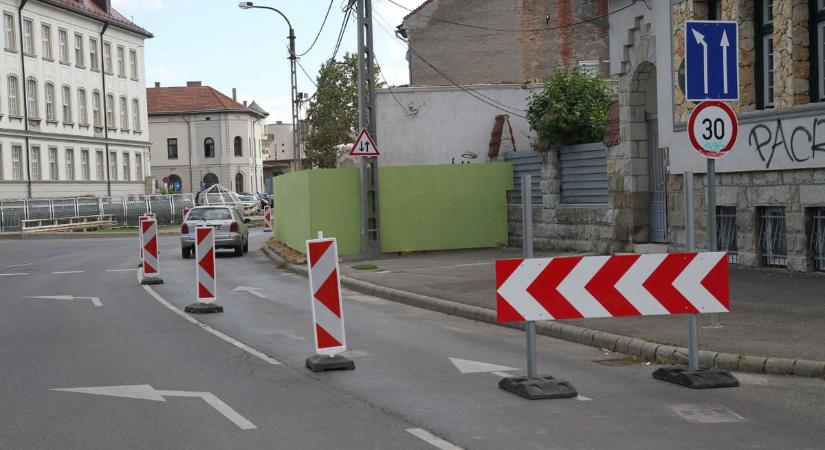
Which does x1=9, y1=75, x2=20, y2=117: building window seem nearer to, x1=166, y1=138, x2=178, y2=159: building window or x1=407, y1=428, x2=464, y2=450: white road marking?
x1=166, y1=138, x2=178, y2=159: building window

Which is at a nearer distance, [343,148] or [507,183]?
[507,183]

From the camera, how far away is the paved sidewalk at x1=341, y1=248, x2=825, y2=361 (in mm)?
10094

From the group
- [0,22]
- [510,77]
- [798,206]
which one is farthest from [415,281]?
[0,22]

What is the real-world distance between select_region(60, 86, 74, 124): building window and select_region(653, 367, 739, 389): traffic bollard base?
59.0 m

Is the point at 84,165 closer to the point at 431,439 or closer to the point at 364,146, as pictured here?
the point at 364,146

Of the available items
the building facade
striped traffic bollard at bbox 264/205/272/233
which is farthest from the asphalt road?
the building facade

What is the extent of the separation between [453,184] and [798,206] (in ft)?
35.6

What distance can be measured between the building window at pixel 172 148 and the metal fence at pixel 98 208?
37.0 m

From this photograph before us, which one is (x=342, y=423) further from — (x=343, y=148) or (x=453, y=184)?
(x=343, y=148)

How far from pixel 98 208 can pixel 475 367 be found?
4875 cm

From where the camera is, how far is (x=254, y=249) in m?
34.5

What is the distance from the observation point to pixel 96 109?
220 ft

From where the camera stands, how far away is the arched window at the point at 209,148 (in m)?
98.7

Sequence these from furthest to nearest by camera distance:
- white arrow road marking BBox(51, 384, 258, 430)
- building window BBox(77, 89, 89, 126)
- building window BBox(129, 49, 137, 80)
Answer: building window BBox(129, 49, 137, 80) → building window BBox(77, 89, 89, 126) → white arrow road marking BBox(51, 384, 258, 430)
